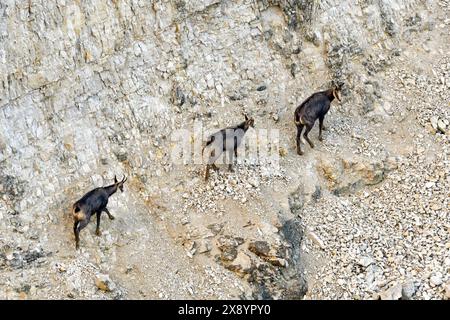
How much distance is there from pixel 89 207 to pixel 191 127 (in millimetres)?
3814

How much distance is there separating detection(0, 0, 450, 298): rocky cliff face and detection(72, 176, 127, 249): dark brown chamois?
0.39 meters

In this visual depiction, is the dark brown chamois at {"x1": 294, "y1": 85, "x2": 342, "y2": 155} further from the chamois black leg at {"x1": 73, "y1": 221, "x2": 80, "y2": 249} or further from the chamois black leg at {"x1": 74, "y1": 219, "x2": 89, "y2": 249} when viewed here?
the chamois black leg at {"x1": 73, "y1": 221, "x2": 80, "y2": 249}

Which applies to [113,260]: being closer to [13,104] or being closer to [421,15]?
[13,104]

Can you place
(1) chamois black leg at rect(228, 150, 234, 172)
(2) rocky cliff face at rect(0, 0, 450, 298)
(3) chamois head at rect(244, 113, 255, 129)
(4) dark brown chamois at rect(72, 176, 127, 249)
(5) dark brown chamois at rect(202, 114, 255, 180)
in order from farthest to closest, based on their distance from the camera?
(3) chamois head at rect(244, 113, 255, 129)
(1) chamois black leg at rect(228, 150, 234, 172)
(5) dark brown chamois at rect(202, 114, 255, 180)
(2) rocky cliff face at rect(0, 0, 450, 298)
(4) dark brown chamois at rect(72, 176, 127, 249)

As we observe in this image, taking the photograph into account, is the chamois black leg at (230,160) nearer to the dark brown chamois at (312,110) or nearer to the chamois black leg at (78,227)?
the dark brown chamois at (312,110)

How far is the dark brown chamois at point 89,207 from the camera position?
653 inches

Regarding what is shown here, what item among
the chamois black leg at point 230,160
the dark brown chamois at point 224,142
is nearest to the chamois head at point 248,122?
the dark brown chamois at point 224,142

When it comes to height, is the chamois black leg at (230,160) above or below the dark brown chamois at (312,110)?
below

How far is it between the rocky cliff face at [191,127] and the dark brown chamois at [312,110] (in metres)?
0.56

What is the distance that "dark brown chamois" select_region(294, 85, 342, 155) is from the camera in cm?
1950

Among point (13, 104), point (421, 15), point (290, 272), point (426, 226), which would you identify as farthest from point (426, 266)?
point (13, 104)

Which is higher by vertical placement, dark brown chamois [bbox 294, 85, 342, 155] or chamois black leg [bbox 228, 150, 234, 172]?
dark brown chamois [bbox 294, 85, 342, 155]

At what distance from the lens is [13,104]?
16750 millimetres

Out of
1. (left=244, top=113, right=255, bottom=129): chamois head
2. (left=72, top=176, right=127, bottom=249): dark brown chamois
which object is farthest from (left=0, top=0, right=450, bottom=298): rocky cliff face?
(left=244, top=113, right=255, bottom=129): chamois head
